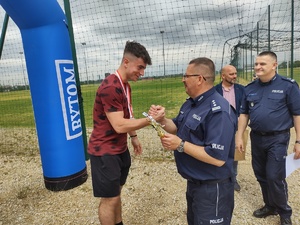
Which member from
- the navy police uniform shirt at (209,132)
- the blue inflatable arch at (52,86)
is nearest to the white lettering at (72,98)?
the blue inflatable arch at (52,86)

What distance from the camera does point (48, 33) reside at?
3666 millimetres

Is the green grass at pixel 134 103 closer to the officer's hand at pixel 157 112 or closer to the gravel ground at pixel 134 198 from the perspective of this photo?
the gravel ground at pixel 134 198

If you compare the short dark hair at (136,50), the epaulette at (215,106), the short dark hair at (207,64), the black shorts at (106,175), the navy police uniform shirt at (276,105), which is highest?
the short dark hair at (136,50)

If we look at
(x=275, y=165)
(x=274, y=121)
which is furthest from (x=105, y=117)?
(x=275, y=165)

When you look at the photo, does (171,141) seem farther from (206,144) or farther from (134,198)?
(134,198)

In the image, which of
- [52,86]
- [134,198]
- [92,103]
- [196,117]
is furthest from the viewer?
[92,103]

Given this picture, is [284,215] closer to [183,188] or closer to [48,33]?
[183,188]

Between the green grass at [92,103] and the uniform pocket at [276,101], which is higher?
the uniform pocket at [276,101]

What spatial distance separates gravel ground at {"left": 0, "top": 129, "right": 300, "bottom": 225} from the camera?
3.45 metres

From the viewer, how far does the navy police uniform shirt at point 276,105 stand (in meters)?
2.92

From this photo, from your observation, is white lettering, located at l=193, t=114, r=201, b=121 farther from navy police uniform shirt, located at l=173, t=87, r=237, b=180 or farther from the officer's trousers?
the officer's trousers

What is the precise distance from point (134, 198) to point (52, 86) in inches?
81.1

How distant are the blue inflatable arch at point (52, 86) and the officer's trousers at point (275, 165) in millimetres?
2660

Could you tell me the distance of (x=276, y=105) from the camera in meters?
2.97
